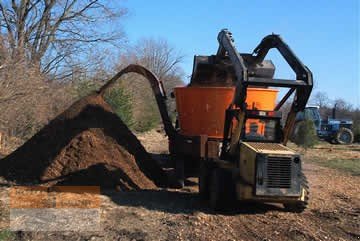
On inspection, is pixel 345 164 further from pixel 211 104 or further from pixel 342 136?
pixel 342 136

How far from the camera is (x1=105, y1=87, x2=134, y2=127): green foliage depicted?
27.5 metres

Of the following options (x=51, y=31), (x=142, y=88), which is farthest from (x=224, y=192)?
(x=142, y=88)

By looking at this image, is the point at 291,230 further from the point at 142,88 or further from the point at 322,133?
the point at 142,88

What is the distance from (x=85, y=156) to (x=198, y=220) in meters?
4.47

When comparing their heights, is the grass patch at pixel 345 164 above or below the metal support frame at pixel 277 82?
below

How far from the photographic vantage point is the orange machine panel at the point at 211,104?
40.5 ft

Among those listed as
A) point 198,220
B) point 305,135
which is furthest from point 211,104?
point 305,135

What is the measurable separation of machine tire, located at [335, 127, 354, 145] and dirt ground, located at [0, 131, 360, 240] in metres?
24.7

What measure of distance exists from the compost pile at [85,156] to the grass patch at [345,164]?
8.80 meters

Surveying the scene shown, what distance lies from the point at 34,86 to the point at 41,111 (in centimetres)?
246

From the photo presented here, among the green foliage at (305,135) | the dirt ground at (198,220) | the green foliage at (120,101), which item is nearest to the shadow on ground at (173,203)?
the dirt ground at (198,220)

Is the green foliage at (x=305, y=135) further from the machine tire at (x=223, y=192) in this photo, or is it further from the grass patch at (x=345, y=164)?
the machine tire at (x=223, y=192)

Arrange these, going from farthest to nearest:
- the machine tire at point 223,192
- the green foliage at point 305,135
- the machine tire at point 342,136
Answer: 1. the machine tire at point 342,136
2. the green foliage at point 305,135
3. the machine tire at point 223,192

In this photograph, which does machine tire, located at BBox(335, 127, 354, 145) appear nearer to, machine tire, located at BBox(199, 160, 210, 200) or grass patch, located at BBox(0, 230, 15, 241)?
machine tire, located at BBox(199, 160, 210, 200)
